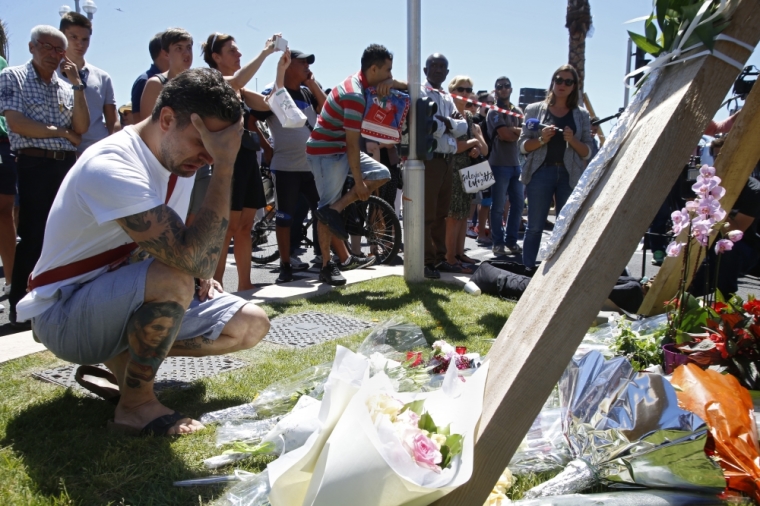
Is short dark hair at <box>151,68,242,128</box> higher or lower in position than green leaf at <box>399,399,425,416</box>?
higher

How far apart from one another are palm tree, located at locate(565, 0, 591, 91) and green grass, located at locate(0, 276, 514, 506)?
13.4 meters

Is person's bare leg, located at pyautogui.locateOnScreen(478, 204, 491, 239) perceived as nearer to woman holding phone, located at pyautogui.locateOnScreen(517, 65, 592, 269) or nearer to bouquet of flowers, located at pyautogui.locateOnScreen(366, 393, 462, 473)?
woman holding phone, located at pyautogui.locateOnScreen(517, 65, 592, 269)

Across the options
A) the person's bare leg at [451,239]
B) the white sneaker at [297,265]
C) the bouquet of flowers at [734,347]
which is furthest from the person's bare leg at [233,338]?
the person's bare leg at [451,239]

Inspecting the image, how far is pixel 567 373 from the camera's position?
246cm

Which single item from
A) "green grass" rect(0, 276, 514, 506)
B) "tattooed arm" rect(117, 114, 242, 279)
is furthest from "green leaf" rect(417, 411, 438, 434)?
"tattooed arm" rect(117, 114, 242, 279)

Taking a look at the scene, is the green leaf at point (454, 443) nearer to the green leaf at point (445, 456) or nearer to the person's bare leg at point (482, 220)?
the green leaf at point (445, 456)

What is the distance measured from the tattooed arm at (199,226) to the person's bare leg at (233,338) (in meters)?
0.40

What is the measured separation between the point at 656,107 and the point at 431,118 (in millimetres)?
4130

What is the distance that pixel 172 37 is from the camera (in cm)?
441

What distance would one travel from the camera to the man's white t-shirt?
2252 mm

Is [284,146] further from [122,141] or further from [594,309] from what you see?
[594,309]

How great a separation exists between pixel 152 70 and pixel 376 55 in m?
1.78

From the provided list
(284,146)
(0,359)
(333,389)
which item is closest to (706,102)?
(333,389)

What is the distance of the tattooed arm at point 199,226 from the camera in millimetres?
2279
